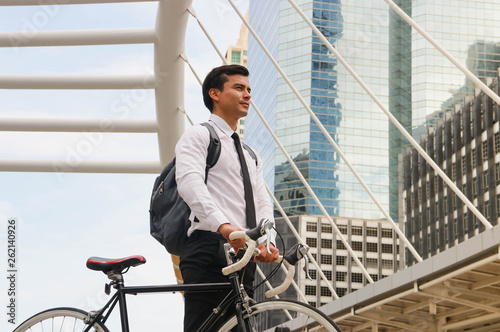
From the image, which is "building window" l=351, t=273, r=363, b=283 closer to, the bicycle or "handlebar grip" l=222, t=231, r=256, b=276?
the bicycle

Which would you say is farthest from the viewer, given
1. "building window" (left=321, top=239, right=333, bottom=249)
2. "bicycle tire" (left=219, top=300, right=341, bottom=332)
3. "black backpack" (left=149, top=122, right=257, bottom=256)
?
"building window" (left=321, top=239, right=333, bottom=249)

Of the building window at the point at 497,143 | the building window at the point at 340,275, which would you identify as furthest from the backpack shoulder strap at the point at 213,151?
the building window at the point at 340,275

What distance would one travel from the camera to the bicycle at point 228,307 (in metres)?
2.72

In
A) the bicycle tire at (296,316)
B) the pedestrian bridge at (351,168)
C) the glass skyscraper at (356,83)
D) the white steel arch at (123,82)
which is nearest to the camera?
the bicycle tire at (296,316)

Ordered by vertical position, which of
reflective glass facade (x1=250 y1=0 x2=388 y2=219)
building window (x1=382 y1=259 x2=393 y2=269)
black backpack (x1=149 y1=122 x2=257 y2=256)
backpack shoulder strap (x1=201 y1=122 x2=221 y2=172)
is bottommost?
black backpack (x1=149 y1=122 x2=257 y2=256)

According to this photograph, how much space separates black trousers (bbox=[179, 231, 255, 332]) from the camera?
299 cm

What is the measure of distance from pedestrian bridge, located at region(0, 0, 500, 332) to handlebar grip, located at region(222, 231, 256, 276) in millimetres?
3096

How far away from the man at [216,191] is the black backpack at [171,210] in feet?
0.11

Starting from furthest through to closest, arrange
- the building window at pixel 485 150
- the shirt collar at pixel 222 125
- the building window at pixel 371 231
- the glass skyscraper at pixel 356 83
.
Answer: the glass skyscraper at pixel 356 83, the building window at pixel 371 231, the building window at pixel 485 150, the shirt collar at pixel 222 125

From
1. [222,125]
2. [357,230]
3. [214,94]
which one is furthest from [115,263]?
[357,230]

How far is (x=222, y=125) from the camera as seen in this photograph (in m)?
3.35

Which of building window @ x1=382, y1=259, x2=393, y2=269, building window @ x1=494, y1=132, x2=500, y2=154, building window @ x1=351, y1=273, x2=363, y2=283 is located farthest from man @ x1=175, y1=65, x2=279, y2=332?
building window @ x1=382, y1=259, x2=393, y2=269

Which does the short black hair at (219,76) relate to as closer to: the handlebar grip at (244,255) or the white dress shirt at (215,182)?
the white dress shirt at (215,182)

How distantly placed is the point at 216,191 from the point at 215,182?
0.15ft
